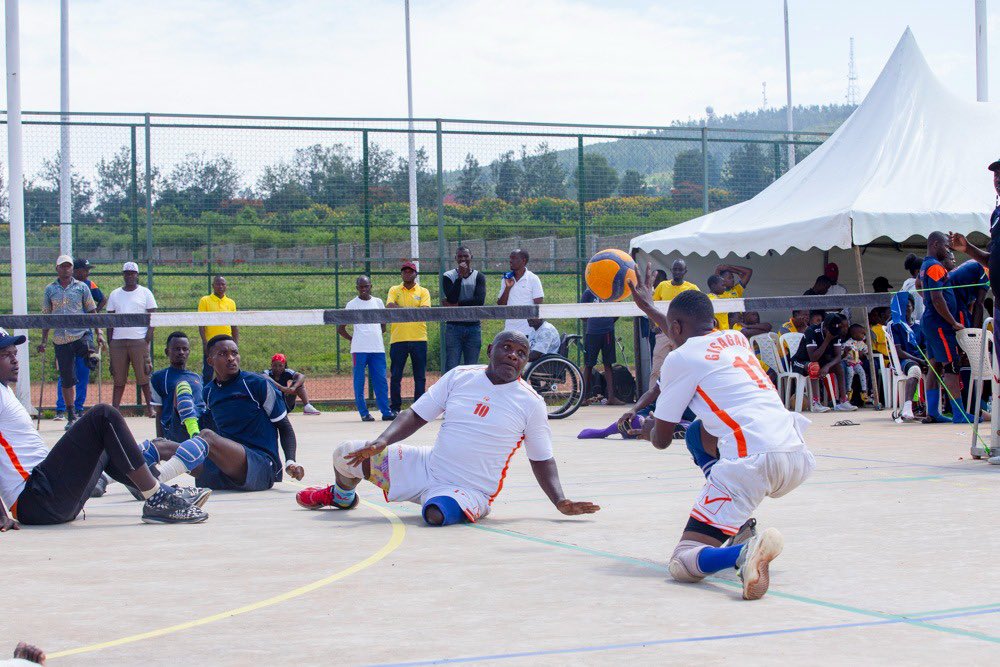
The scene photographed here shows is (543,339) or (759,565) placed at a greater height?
(543,339)

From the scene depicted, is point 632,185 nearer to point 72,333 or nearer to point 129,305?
point 129,305

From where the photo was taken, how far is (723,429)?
215 inches

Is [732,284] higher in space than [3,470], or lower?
higher

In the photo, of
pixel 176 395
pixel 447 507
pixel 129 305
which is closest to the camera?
pixel 447 507

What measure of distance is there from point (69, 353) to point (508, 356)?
10263mm

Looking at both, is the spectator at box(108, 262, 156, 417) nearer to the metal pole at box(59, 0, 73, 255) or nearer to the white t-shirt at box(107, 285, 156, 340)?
the white t-shirt at box(107, 285, 156, 340)

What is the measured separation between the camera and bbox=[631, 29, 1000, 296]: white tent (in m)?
15.6

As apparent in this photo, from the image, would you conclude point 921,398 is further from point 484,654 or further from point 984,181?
point 484,654

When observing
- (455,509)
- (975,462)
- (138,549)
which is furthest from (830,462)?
(138,549)

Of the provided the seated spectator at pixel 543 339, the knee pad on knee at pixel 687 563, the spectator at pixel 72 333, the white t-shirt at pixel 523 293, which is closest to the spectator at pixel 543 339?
the seated spectator at pixel 543 339

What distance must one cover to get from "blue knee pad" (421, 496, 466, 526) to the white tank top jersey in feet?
5.70

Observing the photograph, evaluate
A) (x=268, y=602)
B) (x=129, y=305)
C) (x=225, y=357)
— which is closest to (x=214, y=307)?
(x=129, y=305)

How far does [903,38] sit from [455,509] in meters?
14.1

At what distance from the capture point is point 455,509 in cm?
691
